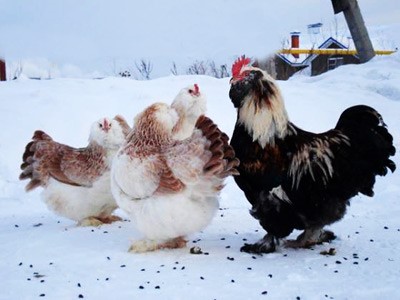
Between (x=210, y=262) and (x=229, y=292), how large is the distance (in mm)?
674

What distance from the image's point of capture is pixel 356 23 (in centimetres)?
1506

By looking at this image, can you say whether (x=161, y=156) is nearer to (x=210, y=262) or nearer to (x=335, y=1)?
(x=210, y=262)

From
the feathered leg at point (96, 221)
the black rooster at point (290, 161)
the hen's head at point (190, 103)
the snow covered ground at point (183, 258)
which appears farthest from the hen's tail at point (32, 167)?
the black rooster at point (290, 161)

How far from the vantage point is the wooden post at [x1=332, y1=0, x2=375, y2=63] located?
49.1 ft

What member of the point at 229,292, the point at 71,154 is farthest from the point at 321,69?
the point at 229,292

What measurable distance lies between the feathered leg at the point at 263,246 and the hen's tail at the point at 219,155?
0.73m

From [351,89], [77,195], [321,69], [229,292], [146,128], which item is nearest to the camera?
[229,292]

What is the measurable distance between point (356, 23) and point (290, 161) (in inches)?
475

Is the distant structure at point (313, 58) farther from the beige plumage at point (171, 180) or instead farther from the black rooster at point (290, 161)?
the beige plumage at point (171, 180)

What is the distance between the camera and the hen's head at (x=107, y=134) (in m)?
5.58

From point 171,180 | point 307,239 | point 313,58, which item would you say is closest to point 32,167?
point 171,180

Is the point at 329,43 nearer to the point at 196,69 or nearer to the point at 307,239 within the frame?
the point at 196,69

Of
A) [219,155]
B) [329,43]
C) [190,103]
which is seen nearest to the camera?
[219,155]

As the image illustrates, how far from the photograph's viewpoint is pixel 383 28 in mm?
33281
